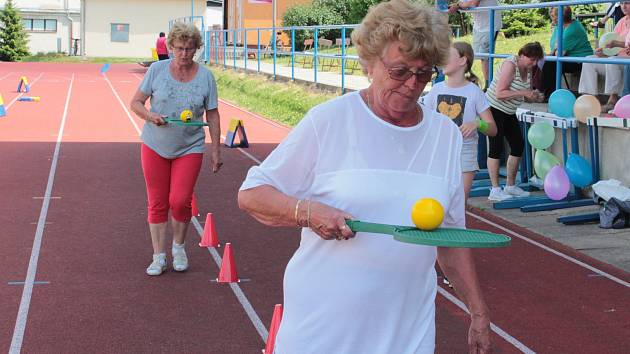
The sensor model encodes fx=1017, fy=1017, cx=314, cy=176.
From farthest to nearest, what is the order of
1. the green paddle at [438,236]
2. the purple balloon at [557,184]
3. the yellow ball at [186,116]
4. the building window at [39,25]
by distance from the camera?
the building window at [39,25] < the purple balloon at [557,184] < the yellow ball at [186,116] < the green paddle at [438,236]

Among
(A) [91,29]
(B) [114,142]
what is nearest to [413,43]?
(B) [114,142]

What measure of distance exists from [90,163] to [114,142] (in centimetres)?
315

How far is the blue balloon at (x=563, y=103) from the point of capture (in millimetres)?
10898

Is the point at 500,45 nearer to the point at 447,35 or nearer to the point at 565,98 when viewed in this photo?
the point at 565,98

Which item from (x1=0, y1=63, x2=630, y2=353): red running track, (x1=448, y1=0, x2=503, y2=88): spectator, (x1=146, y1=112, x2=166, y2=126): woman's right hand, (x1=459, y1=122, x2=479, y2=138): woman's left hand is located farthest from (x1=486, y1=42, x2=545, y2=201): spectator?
(x1=146, y1=112, x2=166, y2=126): woman's right hand

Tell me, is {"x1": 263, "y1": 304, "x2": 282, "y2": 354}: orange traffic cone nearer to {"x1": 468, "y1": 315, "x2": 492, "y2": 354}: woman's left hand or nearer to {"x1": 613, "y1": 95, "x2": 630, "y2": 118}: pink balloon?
{"x1": 468, "y1": 315, "x2": 492, "y2": 354}: woman's left hand

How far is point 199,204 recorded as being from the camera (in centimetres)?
1139

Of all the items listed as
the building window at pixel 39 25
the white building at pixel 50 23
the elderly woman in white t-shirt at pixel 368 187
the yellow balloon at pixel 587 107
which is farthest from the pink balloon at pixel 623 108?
the building window at pixel 39 25

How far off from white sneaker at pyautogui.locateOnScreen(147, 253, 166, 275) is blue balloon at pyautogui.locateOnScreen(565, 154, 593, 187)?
487 cm

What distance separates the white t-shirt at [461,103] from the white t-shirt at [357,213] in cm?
494

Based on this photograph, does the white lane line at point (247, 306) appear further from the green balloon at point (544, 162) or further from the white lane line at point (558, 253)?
the green balloon at point (544, 162)

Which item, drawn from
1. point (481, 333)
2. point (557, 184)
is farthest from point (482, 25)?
point (481, 333)

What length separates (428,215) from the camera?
2.74 meters

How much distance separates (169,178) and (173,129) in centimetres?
39
